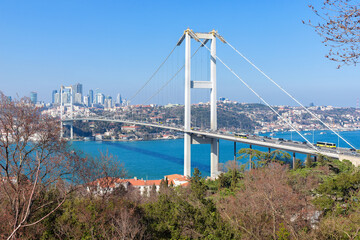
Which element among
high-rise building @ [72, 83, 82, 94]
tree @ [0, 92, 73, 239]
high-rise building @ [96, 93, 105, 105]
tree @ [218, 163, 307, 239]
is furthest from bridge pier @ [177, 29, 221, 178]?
high-rise building @ [72, 83, 82, 94]

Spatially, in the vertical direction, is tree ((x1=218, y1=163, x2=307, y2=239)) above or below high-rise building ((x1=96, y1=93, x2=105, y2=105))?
below

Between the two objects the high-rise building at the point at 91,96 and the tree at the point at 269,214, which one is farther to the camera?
the high-rise building at the point at 91,96

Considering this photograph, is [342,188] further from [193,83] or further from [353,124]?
[353,124]

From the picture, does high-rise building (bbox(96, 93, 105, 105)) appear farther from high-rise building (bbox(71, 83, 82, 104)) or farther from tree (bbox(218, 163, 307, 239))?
tree (bbox(218, 163, 307, 239))

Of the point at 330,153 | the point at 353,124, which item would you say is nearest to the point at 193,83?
the point at 330,153

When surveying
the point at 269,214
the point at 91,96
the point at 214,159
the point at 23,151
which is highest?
the point at 91,96

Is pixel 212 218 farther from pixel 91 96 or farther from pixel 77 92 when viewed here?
pixel 91 96

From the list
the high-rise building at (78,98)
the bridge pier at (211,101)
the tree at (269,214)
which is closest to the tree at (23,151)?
the tree at (269,214)

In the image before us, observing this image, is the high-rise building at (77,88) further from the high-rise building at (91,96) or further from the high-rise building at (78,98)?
the high-rise building at (78,98)

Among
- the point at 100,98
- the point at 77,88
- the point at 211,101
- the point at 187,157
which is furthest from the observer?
the point at 100,98

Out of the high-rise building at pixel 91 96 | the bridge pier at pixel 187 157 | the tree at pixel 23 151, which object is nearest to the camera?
the tree at pixel 23 151

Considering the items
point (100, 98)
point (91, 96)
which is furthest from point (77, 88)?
point (100, 98)

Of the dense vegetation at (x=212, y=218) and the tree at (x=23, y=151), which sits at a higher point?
the tree at (x=23, y=151)
